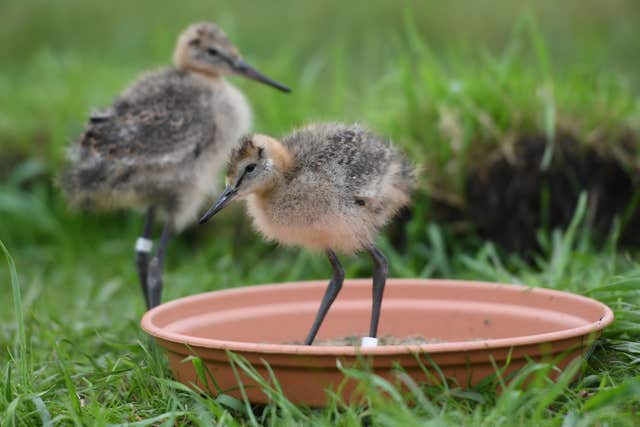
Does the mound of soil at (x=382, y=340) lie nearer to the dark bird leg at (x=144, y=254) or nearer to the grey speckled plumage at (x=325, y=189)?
the grey speckled plumage at (x=325, y=189)

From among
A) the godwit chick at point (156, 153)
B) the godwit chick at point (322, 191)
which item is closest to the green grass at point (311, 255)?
the godwit chick at point (156, 153)

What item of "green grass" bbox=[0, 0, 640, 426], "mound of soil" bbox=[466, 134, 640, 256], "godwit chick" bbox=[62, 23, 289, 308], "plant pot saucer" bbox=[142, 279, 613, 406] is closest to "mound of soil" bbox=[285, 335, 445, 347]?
"plant pot saucer" bbox=[142, 279, 613, 406]

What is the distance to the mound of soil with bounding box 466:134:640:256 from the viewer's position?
456cm

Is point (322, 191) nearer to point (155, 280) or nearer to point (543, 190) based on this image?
point (155, 280)

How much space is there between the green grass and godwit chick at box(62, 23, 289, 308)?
1.37ft

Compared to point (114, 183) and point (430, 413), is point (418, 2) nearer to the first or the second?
point (114, 183)

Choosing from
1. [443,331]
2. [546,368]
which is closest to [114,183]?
[443,331]

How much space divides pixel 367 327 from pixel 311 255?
1.33m

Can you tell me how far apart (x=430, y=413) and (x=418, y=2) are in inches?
279

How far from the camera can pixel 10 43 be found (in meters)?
8.88

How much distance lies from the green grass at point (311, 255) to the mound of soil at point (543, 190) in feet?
0.26

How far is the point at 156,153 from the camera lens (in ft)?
11.9

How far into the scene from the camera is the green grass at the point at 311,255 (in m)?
A: 2.56

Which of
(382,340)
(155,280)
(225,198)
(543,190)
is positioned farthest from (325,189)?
(543,190)
